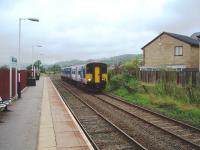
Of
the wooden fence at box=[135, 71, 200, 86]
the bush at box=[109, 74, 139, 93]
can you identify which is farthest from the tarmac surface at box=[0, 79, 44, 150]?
the bush at box=[109, 74, 139, 93]

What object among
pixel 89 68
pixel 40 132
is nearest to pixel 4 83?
pixel 40 132

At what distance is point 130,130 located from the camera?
11.9 m

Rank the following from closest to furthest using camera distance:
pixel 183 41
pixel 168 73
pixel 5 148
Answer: pixel 5 148
pixel 168 73
pixel 183 41

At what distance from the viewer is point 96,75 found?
2908cm

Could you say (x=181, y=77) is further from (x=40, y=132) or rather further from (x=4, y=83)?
(x=40, y=132)

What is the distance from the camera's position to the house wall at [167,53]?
45375 millimetres

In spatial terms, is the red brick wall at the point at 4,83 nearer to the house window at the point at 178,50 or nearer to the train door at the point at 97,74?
the train door at the point at 97,74

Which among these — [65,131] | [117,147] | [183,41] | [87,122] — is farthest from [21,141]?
[183,41]

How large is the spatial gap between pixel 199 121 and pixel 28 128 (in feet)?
22.0

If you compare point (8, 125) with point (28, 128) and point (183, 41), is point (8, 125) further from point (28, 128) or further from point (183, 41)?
point (183, 41)

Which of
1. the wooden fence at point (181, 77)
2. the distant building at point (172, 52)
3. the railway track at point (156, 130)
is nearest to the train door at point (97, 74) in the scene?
the wooden fence at point (181, 77)

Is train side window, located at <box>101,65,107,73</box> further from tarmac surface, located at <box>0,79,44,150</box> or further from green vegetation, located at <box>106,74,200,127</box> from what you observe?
tarmac surface, located at <box>0,79,44,150</box>

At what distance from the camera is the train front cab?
28867 millimetres

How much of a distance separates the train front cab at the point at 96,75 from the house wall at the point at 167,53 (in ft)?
62.5
